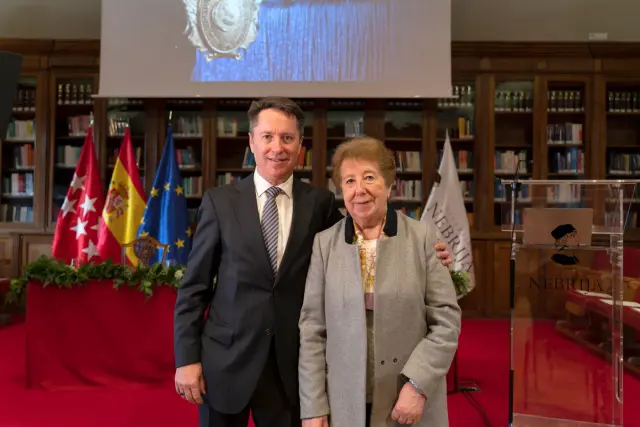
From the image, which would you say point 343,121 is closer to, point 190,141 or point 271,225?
point 190,141

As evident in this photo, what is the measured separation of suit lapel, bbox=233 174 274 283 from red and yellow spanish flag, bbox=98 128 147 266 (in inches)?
137

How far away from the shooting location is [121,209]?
4.78 meters

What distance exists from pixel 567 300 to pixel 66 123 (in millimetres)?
6018

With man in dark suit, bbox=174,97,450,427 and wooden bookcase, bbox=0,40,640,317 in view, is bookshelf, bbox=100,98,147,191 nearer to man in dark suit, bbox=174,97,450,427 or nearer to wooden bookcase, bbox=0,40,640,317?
wooden bookcase, bbox=0,40,640,317

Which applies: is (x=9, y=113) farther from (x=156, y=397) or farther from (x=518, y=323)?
(x=518, y=323)

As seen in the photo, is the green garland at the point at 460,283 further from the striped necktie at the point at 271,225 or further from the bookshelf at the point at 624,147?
the bookshelf at the point at 624,147

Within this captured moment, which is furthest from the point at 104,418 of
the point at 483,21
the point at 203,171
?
the point at 483,21

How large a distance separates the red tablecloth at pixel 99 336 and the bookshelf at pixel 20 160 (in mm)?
3357

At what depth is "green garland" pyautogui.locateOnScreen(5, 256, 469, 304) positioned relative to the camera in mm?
3318

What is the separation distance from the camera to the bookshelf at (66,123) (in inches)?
239

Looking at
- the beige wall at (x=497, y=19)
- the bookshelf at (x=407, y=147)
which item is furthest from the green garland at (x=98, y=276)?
the beige wall at (x=497, y=19)

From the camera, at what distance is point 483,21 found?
613 centimetres

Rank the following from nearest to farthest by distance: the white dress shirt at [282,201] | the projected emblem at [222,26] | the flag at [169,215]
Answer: the white dress shirt at [282,201]
the flag at [169,215]
the projected emblem at [222,26]

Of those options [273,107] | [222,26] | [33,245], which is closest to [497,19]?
[222,26]
